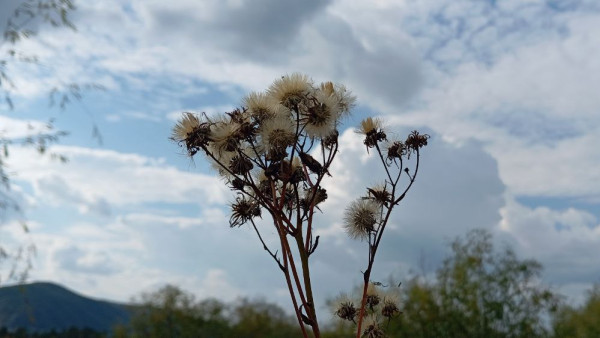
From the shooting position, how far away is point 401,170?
212 centimetres

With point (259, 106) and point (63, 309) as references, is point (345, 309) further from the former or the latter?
point (63, 309)

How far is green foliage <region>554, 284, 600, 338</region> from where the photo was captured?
778cm

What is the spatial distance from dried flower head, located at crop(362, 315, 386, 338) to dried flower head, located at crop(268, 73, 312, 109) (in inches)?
26.7

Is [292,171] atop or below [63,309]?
below

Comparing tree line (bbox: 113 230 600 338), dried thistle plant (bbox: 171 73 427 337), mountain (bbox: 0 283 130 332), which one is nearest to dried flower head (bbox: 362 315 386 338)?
dried thistle plant (bbox: 171 73 427 337)

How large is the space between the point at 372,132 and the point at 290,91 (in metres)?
0.32

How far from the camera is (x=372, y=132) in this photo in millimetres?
2125

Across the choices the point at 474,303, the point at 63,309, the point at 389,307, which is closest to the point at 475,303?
the point at 474,303

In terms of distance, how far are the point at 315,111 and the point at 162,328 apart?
39.5ft

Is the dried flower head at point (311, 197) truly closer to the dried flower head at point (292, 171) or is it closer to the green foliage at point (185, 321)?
the dried flower head at point (292, 171)

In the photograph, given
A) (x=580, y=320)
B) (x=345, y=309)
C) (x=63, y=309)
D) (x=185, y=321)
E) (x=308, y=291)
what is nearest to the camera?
(x=308, y=291)

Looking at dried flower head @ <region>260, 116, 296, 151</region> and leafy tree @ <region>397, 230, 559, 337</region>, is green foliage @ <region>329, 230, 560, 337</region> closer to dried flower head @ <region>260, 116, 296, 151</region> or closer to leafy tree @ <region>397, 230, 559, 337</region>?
leafy tree @ <region>397, 230, 559, 337</region>

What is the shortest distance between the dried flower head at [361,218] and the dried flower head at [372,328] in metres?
0.25

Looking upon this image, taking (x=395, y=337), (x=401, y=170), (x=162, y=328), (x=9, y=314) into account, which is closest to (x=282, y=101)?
(x=401, y=170)
